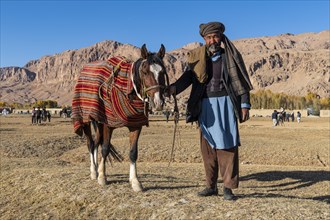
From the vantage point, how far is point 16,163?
1385 cm

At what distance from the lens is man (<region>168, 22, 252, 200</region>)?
6473 mm

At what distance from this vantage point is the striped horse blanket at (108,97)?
7125mm

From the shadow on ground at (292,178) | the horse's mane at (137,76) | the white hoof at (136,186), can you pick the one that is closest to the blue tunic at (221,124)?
the horse's mane at (137,76)

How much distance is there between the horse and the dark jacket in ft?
1.37

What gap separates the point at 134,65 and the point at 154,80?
76 cm

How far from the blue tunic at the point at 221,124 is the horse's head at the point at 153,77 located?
856 millimetres

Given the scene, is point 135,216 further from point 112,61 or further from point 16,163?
point 16,163

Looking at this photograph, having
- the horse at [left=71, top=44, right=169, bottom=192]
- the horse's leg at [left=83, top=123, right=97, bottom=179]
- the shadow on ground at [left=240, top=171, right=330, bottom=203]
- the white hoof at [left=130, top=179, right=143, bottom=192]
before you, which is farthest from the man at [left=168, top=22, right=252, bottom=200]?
the shadow on ground at [left=240, top=171, right=330, bottom=203]

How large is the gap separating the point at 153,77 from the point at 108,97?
4.87 ft

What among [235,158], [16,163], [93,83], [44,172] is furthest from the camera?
[16,163]

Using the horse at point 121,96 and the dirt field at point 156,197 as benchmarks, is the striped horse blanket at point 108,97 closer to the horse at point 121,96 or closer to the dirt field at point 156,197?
the horse at point 121,96

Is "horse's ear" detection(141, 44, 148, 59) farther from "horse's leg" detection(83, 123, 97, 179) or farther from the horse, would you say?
"horse's leg" detection(83, 123, 97, 179)

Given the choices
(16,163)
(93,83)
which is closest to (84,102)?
(93,83)

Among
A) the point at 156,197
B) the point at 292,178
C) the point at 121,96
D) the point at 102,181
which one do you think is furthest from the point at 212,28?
the point at 292,178
